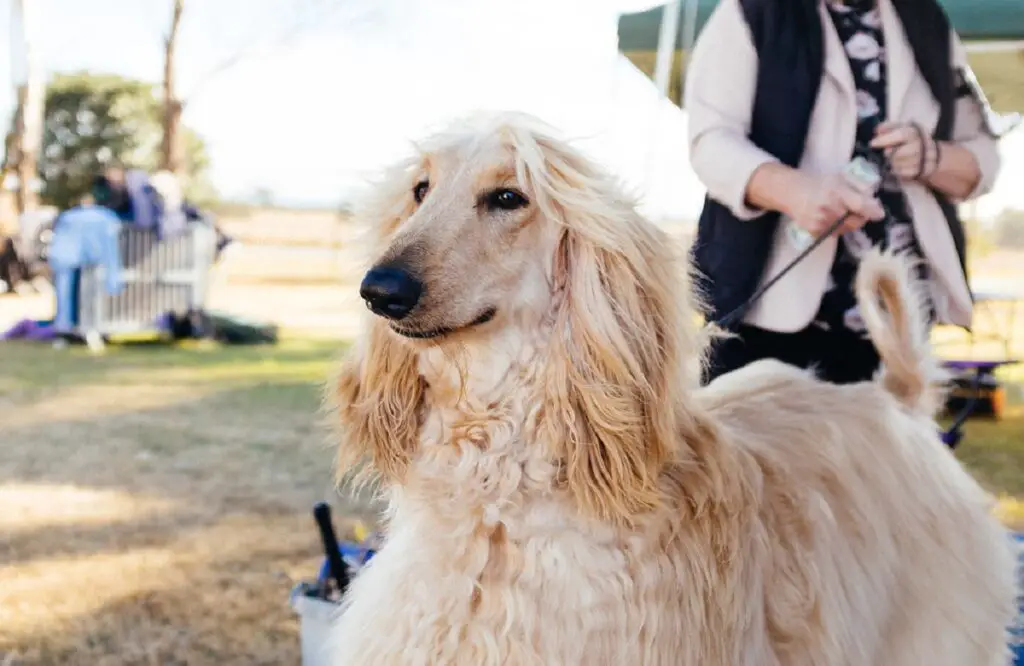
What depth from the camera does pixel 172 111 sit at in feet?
42.8

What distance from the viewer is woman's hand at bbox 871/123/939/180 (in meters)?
1.57

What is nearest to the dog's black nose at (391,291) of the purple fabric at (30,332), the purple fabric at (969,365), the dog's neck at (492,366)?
the dog's neck at (492,366)

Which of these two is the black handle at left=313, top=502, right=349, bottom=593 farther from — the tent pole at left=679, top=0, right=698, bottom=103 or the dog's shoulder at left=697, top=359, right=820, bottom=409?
the tent pole at left=679, top=0, right=698, bottom=103

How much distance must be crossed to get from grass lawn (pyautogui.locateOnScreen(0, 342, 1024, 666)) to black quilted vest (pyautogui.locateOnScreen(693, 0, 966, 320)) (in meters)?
0.78

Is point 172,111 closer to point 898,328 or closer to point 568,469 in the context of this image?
point 898,328

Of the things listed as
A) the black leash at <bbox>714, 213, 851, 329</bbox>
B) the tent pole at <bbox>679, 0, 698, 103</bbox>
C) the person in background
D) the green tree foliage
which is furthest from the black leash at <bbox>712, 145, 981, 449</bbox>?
the green tree foliage

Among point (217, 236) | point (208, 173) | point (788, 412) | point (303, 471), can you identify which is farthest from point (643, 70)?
point (208, 173)

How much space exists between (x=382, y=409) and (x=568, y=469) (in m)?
0.28

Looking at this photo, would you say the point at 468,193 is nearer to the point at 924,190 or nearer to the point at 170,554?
the point at 924,190

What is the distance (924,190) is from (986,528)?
609 millimetres

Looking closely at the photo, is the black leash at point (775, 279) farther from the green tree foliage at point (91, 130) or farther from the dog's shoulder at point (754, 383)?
the green tree foliage at point (91, 130)

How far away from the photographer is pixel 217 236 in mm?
7945

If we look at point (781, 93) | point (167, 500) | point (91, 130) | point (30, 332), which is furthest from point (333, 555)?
point (91, 130)

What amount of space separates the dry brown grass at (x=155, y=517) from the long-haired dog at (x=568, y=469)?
3.45 ft
